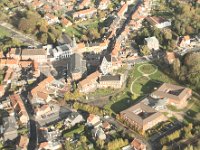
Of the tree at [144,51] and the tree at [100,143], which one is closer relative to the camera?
the tree at [100,143]

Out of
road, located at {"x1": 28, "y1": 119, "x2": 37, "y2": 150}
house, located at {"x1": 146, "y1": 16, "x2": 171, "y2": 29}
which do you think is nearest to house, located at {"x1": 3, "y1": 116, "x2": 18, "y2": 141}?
road, located at {"x1": 28, "y1": 119, "x2": 37, "y2": 150}

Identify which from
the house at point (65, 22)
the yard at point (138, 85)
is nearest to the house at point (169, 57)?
the yard at point (138, 85)

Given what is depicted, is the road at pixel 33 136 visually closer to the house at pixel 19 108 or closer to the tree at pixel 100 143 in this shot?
the house at pixel 19 108

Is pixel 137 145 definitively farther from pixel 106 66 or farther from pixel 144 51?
pixel 144 51

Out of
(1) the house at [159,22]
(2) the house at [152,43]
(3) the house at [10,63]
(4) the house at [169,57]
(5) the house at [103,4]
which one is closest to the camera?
(4) the house at [169,57]

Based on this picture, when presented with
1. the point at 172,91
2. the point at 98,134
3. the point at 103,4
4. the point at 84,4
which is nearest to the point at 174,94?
the point at 172,91

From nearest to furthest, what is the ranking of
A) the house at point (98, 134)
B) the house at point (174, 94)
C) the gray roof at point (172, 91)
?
1. the house at point (98, 134)
2. the house at point (174, 94)
3. the gray roof at point (172, 91)

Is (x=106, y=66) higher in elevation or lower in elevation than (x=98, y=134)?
higher
